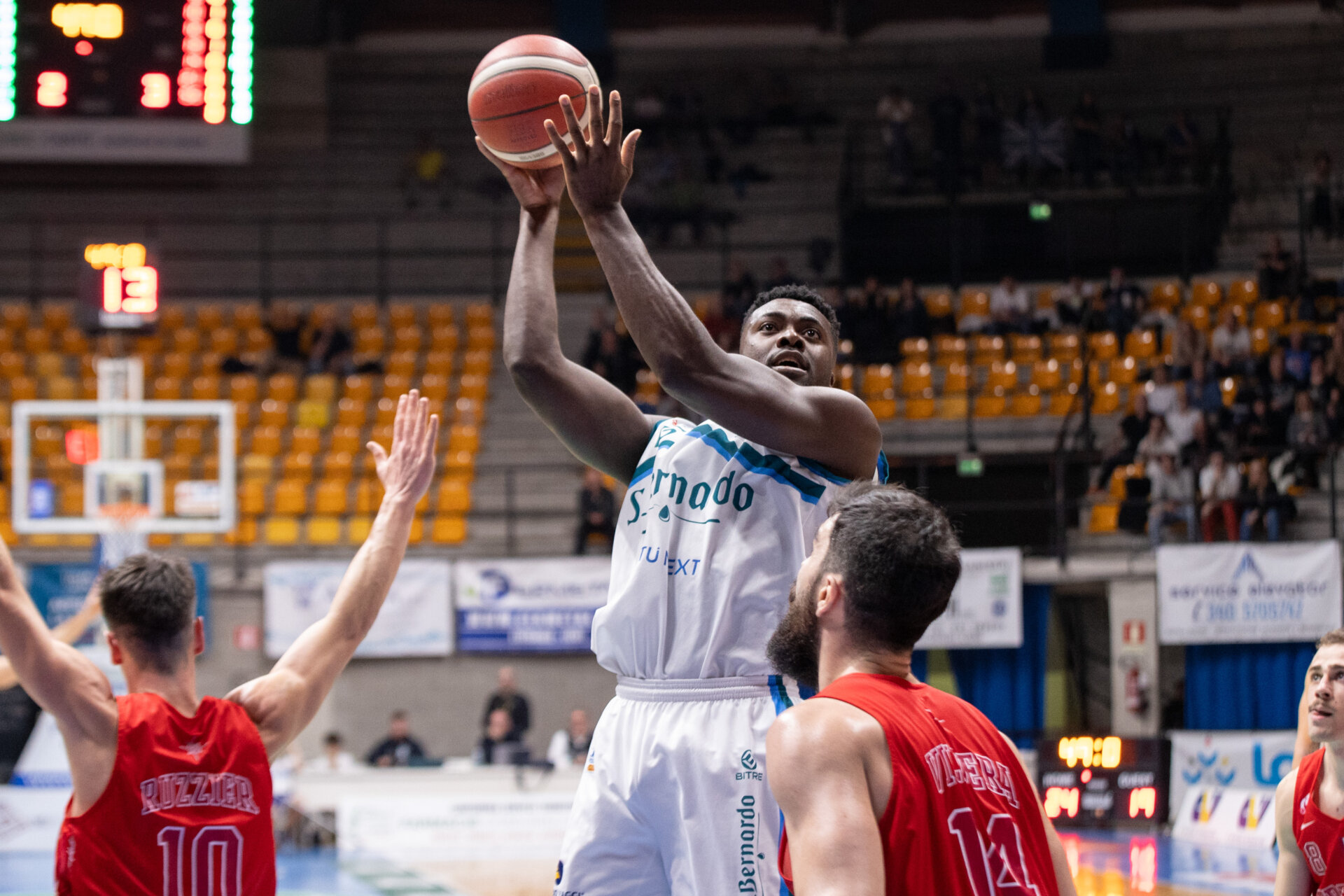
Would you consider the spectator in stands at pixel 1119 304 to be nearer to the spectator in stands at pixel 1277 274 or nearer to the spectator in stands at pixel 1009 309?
the spectator in stands at pixel 1009 309

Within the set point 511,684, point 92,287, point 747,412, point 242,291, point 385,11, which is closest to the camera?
point 747,412

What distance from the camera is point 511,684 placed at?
14562 millimetres

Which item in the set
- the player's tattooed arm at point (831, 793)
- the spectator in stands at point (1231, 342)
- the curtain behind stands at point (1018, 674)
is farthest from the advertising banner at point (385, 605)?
the player's tattooed arm at point (831, 793)

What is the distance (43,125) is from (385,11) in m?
6.28

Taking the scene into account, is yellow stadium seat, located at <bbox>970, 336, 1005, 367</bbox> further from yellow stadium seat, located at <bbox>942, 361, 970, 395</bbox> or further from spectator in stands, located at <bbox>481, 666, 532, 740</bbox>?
spectator in stands, located at <bbox>481, 666, 532, 740</bbox>

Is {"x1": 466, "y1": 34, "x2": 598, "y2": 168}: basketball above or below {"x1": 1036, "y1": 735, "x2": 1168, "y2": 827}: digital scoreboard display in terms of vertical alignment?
above

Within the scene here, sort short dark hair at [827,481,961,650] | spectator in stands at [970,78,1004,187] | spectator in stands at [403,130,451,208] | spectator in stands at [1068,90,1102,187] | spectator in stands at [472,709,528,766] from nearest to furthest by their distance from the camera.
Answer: short dark hair at [827,481,961,650]
spectator in stands at [472,709,528,766]
spectator in stands at [1068,90,1102,187]
spectator in stands at [970,78,1004,187]
spectator in stands at [403,130,451,208]

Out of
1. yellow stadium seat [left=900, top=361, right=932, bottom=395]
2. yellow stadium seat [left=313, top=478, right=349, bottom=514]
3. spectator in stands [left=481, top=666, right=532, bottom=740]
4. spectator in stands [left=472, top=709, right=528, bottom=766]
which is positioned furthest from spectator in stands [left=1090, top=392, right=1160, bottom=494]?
yellow stadium seat [left=313, top=478, right=349, bottom=514]

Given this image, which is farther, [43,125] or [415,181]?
[415,181]

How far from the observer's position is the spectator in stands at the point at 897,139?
20.0 metres

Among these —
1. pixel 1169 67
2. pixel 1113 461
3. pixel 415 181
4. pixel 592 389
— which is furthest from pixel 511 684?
pixel 1169 67

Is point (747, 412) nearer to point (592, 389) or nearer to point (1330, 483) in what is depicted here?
point (592, 389)

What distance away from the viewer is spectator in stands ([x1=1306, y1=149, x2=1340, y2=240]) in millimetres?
18188

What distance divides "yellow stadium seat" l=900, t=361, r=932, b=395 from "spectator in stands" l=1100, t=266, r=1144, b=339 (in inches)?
86.2
